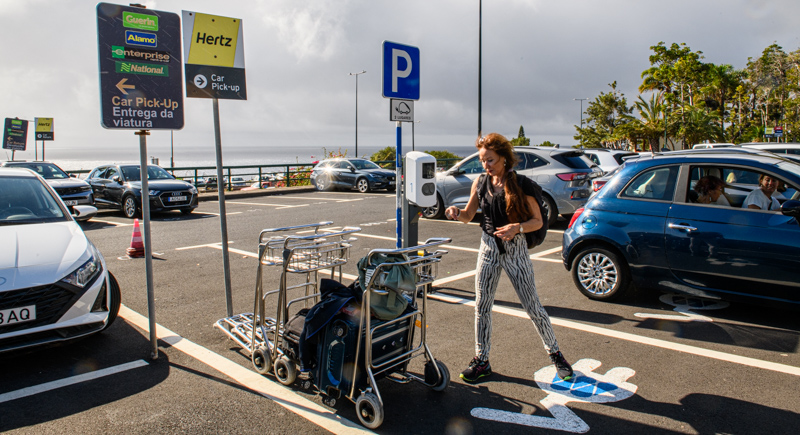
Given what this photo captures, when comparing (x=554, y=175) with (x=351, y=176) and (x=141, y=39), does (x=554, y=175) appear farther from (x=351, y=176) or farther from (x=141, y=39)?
(x=351, y=176)

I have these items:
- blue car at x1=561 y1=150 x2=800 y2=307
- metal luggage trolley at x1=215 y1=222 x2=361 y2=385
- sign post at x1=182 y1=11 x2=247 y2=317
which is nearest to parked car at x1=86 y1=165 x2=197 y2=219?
sign post at x1=182 y1=11 x2=247 y2=317

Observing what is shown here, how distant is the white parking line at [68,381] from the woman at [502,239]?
259cm

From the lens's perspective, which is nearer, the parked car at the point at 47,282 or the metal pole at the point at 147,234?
the parked car at the point at 47,282

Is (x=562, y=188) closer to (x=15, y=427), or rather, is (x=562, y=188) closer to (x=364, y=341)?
(x=364, y=341)

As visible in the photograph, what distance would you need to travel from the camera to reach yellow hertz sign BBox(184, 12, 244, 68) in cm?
459

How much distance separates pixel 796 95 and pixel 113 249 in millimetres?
50089

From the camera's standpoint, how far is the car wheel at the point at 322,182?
74.5 ft

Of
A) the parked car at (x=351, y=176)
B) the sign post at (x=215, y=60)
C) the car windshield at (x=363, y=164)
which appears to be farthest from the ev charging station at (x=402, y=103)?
the car windshield at (x=363, y=164)

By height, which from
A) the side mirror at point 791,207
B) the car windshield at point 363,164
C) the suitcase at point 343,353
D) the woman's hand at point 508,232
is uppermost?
the car windshield at point 363,164

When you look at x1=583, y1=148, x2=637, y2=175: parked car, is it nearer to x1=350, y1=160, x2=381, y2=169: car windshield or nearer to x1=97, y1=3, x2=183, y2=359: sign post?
x1=350, y1=160, x2=381, y2=169: car windshield

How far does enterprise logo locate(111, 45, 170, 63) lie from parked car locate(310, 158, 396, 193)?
55.7ft

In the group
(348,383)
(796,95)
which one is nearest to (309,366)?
(348,383)

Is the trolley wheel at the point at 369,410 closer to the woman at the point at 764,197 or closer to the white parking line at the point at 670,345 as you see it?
the white parking line at the point at 670,345

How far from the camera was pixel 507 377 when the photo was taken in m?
4.03
